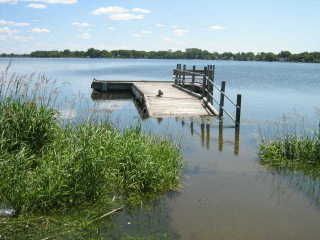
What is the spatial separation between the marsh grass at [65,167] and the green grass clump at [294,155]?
8.27 ft

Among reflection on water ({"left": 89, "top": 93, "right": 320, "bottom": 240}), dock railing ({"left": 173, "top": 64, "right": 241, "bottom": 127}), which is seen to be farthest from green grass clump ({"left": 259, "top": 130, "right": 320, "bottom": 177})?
dock railing ({"left": 173, "top": 64, "right": 241, "bottom": 127})

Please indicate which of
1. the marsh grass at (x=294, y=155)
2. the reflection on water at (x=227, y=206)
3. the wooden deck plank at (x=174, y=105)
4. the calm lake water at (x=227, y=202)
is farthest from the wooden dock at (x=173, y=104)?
the marsh grass at (x=294, y=155)

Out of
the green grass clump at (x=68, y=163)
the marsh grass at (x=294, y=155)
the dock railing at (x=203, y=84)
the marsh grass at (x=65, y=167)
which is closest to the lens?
the marsh grass at (x=65, y=167)

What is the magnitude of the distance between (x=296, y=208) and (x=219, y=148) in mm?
4852

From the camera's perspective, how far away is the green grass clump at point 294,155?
32.1 feet

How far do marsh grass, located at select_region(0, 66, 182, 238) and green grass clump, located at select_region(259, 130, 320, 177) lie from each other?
8.27 feet

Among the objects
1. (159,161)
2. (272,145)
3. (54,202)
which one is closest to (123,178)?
(159,161)

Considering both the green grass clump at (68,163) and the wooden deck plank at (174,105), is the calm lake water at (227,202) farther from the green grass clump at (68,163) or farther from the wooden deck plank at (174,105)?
the wooden deck plank at (174,105)

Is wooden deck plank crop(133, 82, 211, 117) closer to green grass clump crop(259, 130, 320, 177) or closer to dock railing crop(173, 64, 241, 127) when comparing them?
dock railing crop(173, 64, 241, 127)

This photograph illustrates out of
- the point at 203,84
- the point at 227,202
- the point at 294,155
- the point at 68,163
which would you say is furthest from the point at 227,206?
the point at 203,84

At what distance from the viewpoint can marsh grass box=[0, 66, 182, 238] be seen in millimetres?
6184

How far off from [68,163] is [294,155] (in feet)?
18.8

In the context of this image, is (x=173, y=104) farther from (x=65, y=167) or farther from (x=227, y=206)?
(x=65, y=167)

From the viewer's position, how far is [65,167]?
662 cm
